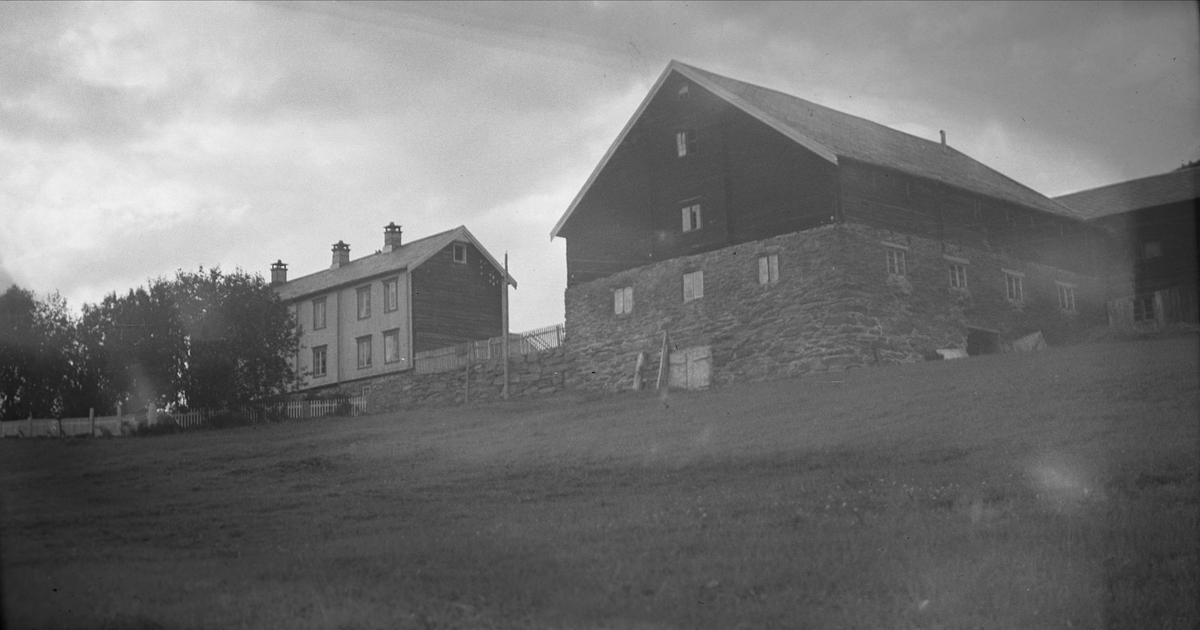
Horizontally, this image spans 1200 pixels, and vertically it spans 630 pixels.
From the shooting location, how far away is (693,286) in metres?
43.9

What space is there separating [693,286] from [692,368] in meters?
3.10

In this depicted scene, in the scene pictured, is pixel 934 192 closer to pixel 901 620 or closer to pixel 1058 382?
pixel 1058 382

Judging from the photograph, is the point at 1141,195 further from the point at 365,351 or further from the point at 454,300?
the point at 365,351

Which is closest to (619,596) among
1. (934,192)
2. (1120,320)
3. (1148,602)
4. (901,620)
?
(901,620)

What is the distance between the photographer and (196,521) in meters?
19.1

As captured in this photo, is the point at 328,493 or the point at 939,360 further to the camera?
the point at 939,360

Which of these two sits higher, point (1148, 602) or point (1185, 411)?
point (1185, 411)

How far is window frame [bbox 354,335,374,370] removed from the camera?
193 ft

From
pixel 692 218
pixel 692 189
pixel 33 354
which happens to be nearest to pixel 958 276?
pixel 692 218

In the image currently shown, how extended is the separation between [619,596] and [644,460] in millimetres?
11087

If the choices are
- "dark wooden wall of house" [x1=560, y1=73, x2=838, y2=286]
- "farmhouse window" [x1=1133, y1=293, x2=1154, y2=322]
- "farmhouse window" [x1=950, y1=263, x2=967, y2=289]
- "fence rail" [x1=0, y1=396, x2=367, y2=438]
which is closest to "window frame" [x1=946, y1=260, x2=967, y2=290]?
"farmhouse window" [x1=950, y1=263, x2=967, y2=289]

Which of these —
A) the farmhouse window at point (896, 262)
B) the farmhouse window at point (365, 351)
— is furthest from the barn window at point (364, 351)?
the farmhouse window at point (896, 262)

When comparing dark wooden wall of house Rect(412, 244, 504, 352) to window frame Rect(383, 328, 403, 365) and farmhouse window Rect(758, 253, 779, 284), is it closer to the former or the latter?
window frame Rect(383, 328, 403, 365)

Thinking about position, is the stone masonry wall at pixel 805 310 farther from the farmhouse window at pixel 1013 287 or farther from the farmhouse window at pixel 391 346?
the farmhouse window at pixel 391 346
